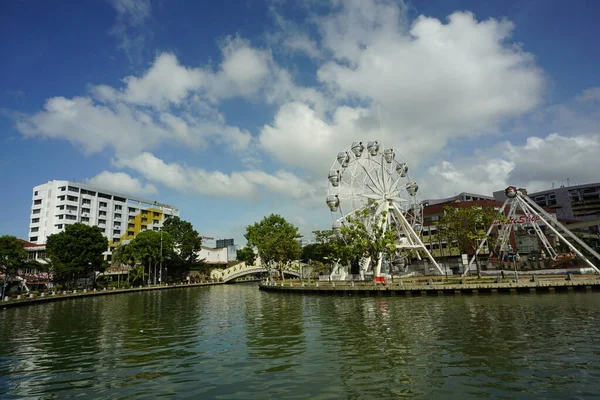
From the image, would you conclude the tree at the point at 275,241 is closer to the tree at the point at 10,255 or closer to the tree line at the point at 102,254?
the tree line at the point at 102,254

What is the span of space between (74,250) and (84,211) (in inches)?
1864

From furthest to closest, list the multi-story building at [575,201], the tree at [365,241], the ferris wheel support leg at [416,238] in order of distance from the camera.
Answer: the multi-story building at [575,201], the ferris wheel support leg at [416,238], the tree at [365,241]

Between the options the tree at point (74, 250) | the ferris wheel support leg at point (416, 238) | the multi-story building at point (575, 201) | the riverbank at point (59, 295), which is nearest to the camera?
the riverbank at point (59, 295)

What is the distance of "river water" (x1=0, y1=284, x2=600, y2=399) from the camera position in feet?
43.3

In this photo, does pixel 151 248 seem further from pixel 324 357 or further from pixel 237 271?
pixel 324 357

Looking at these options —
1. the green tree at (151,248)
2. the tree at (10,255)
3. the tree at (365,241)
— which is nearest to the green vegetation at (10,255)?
the tree at (10,255)

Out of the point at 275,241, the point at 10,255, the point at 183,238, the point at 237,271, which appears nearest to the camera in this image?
the point at 10,255

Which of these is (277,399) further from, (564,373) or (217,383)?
(564,373)

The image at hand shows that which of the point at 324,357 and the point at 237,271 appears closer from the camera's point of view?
the point at 324,357

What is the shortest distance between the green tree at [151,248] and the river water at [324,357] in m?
64.9

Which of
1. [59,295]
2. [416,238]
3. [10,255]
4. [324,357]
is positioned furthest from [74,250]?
[324,357]

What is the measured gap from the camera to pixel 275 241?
295ft

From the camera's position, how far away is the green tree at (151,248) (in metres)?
94.6

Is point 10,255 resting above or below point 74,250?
below
